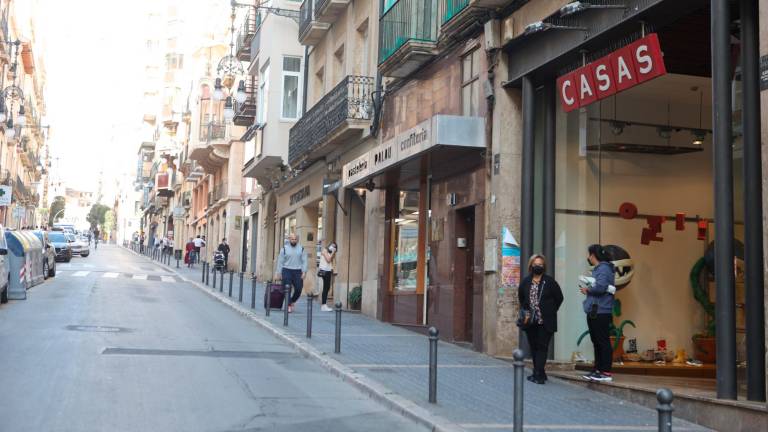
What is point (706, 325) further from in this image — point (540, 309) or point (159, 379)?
point (159, 379)

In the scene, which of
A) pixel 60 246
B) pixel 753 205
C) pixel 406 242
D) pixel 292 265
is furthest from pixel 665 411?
pixel 60 246

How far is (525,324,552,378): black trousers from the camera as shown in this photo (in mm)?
10539

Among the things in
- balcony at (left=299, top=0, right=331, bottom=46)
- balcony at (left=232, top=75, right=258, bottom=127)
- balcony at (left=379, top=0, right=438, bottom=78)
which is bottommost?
balcony at (left=379, top=0, right=438, bottom=78)

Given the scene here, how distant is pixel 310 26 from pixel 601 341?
51.5ft

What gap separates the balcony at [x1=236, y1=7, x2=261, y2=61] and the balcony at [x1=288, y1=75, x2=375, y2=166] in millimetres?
8368

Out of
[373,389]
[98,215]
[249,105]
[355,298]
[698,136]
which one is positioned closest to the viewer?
[373,389]

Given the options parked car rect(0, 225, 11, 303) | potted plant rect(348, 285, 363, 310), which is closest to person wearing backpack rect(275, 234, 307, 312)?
potted plant rect(348, 285, 363, 310)

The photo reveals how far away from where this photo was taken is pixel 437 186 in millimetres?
16141

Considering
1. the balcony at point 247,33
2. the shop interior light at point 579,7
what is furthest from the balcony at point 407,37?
the balcony at point 247,33

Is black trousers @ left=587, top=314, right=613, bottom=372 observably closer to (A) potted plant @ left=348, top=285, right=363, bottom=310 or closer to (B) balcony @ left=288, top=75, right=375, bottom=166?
(B) balcony @ left=288, top=75, right=375, bottom=166

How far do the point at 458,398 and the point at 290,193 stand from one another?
2006 cm

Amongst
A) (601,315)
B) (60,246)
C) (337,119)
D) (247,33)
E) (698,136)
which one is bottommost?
(601,315)

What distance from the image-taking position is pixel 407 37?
54.7 ft

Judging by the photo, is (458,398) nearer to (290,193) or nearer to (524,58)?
(524,58)
